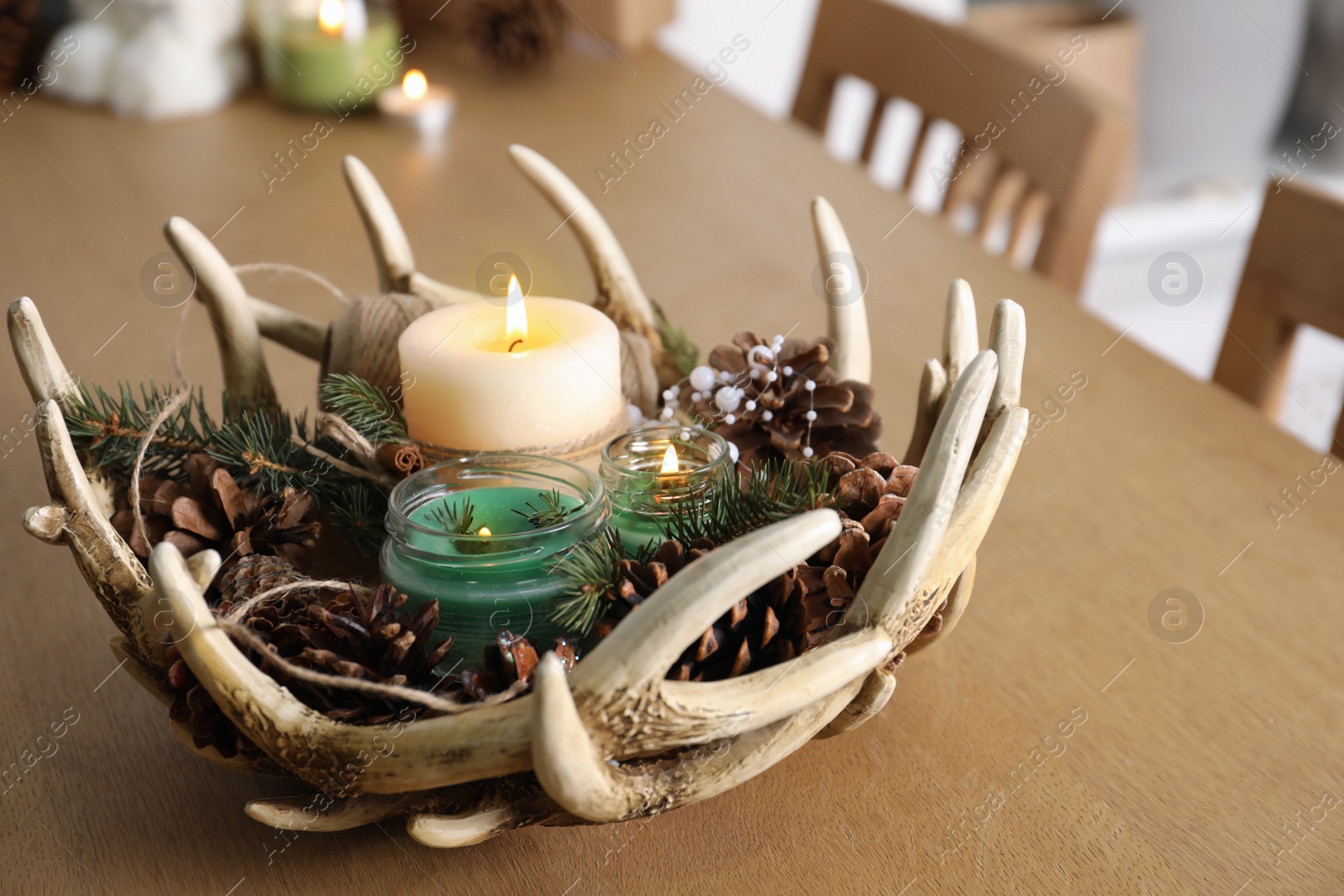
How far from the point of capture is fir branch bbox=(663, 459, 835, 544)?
0.38 meters

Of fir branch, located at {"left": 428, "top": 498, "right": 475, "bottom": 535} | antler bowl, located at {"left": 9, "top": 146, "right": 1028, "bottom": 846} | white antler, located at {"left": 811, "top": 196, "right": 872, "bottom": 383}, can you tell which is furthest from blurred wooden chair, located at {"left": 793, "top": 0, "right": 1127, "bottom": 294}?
fir branch, located at {"left": 428, "top": 498, "right": 475, "bottom": 535}

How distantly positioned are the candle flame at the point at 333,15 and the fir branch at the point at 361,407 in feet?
2.68

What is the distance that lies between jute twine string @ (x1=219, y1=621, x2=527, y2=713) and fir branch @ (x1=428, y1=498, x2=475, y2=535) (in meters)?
0.07

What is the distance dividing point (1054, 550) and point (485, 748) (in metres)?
0.36

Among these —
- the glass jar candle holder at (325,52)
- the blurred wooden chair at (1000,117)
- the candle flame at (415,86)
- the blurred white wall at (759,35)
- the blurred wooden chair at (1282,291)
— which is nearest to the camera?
the blurred wooden chair at (1282,291)

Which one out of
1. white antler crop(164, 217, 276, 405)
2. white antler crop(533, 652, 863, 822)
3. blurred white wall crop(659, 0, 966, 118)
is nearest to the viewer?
white antler crop(533, 652, 863, 822)

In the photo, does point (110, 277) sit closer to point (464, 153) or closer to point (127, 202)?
point (127, 202)

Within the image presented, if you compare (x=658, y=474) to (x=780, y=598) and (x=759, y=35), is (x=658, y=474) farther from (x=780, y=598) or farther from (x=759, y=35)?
(x=759, y=35)

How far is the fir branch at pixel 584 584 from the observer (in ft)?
1.14

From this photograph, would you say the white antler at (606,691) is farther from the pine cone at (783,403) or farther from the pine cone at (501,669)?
the pine cone at (783,403)

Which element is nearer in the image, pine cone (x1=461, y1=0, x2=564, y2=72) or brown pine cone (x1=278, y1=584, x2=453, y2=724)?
brown pine cone (x1=278, y1=584, x2=453, y2=724)

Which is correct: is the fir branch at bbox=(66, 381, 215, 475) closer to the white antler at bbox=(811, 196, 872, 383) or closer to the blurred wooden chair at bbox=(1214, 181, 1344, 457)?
the white antler at bbox=(811, 196, 872, 383)

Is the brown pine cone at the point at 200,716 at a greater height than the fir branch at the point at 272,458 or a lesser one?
lesser

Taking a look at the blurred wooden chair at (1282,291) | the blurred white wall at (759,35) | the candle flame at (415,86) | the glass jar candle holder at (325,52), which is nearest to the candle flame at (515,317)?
the blurred wooden chair at (1282,291)
